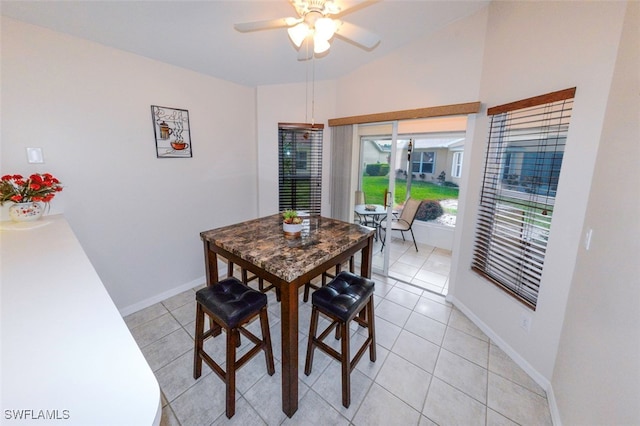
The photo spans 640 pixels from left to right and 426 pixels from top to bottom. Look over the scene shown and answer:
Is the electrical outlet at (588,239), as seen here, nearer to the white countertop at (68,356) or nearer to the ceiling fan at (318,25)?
the ceiling fan at (318,25)

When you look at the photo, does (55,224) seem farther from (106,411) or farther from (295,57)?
(295,57)

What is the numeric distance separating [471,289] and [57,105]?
3.87m

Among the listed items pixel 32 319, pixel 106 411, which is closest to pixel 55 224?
pixel 32 319

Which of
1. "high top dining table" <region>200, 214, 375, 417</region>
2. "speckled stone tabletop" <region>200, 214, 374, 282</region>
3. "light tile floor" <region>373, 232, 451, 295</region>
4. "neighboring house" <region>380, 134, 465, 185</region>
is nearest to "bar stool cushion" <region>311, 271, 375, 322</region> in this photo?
"high top dining table" <region>200, 214, 375, 417</region>

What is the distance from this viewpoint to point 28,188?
5.81ft

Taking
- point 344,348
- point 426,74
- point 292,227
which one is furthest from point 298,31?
point 344,348

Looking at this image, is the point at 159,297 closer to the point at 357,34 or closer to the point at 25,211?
the point at 25,211

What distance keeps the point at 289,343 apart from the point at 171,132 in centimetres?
235

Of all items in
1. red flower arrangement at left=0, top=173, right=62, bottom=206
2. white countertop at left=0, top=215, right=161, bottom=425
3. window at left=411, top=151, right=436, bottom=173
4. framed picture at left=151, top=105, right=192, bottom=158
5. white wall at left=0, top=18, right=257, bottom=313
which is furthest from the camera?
window at left=411, top=151, right=436, bottom=173

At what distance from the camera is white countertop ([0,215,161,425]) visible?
54 centimetres

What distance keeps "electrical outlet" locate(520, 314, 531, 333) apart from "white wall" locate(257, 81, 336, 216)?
8.74 feet

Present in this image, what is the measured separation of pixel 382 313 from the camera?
A: 2617 mm

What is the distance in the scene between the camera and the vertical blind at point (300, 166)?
135 inches

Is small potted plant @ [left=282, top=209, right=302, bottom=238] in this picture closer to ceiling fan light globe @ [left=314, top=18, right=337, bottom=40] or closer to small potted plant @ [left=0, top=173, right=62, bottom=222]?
ceiling fan light globe @ [left=314, top=18, right=337, bottom=40]
